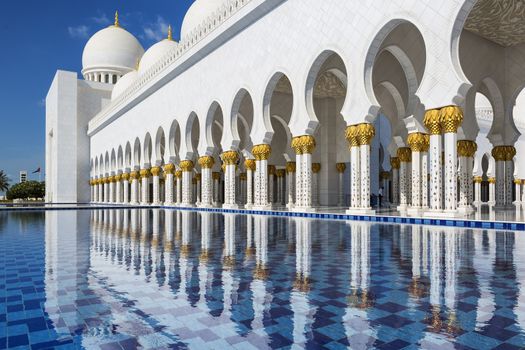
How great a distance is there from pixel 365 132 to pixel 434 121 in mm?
1276

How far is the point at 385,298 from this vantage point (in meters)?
2.11

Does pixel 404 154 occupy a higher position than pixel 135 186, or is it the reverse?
pixel 404 154

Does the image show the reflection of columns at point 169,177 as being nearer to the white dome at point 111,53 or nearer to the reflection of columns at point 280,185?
the reflection of columns at point 280,185

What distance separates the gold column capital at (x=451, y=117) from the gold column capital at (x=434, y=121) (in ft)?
0.20

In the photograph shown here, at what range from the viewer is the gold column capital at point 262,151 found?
32.3 feet

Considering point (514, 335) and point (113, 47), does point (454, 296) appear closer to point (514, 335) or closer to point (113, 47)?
point (514, 335)

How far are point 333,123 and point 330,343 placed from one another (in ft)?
41.6

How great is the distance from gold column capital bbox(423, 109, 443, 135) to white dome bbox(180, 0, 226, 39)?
975 centimetres

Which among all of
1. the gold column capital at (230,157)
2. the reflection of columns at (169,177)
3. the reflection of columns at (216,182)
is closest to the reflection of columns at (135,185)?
the reflection of columns at (216,182)

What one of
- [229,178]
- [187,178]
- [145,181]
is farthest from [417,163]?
[145,181]

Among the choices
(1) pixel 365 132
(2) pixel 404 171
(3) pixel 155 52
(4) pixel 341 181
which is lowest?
(4) pixel 341 181

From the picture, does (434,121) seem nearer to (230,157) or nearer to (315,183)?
(230,157)

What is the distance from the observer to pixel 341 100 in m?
13.7

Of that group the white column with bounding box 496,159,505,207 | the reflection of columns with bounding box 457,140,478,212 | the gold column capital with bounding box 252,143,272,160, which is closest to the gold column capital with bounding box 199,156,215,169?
the gold column capital with bounding box 252,143,272,160
